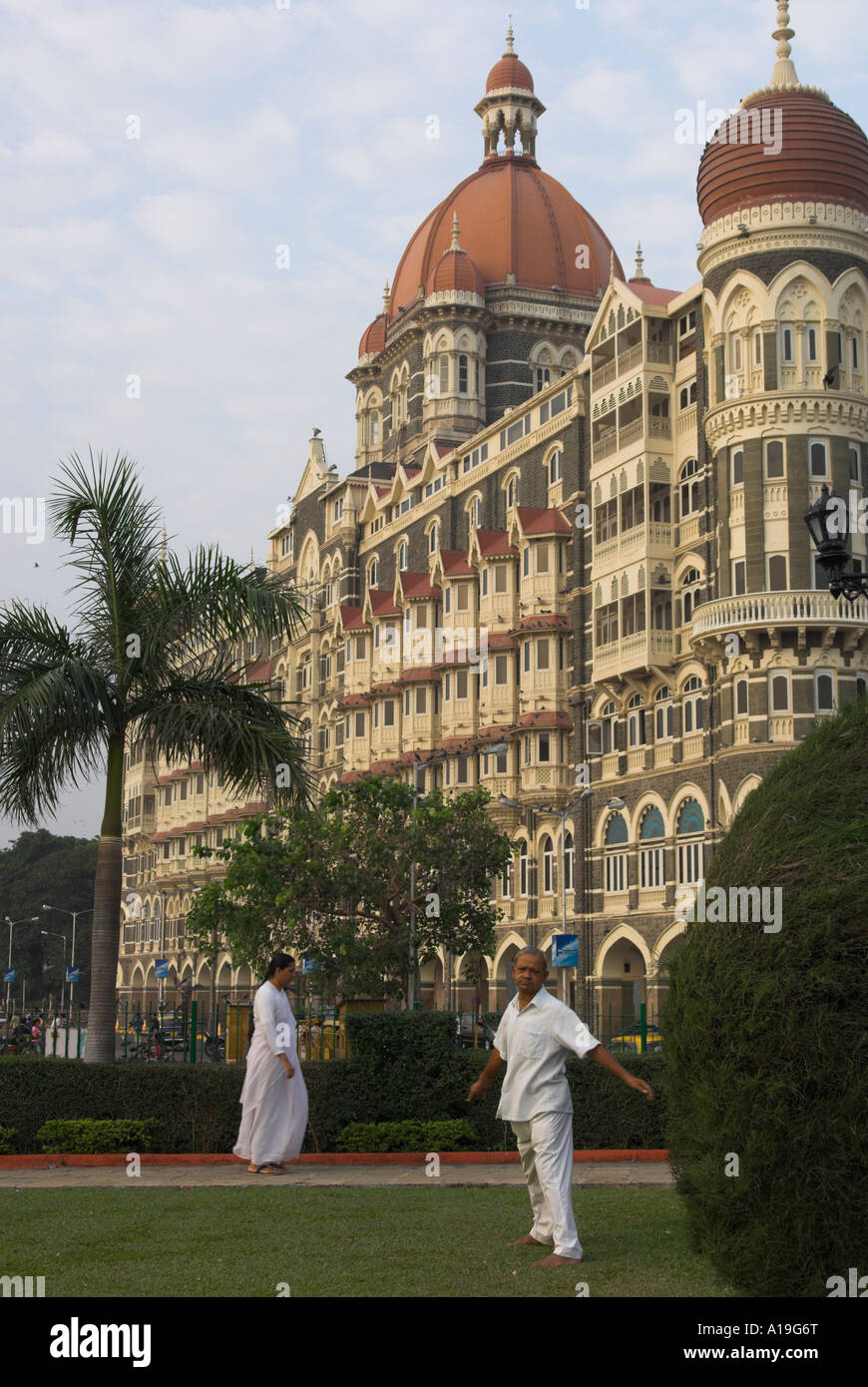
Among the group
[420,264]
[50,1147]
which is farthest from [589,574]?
[50,1147]

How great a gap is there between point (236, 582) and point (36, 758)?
9.67ft

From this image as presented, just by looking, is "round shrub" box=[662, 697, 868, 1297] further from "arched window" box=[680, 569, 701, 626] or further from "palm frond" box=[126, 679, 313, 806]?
"arched window" box=[680, 569, 701, 626]

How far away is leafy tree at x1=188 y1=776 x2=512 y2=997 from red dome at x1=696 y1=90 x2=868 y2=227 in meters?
16.9

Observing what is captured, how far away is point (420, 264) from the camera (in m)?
67.2

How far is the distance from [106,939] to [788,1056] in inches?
434

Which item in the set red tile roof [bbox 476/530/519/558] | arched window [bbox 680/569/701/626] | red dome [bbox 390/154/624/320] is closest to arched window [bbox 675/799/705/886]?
arched window [bbox 680/569/701/626]

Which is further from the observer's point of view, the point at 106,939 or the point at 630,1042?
the point at 630,1042

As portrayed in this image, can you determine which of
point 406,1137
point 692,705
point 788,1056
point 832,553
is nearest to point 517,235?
point 692,705

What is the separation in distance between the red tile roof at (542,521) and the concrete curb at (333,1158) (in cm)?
3437

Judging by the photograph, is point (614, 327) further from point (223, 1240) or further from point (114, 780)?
point (223, 1240)

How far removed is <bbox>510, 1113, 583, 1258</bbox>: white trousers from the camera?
848 centimetres

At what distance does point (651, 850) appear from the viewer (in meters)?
42.1

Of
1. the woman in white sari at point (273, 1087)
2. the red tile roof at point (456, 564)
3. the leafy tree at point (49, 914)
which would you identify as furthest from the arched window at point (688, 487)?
the leafy tree at point (49, 914)

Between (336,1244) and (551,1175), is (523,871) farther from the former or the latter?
(551,1175)
